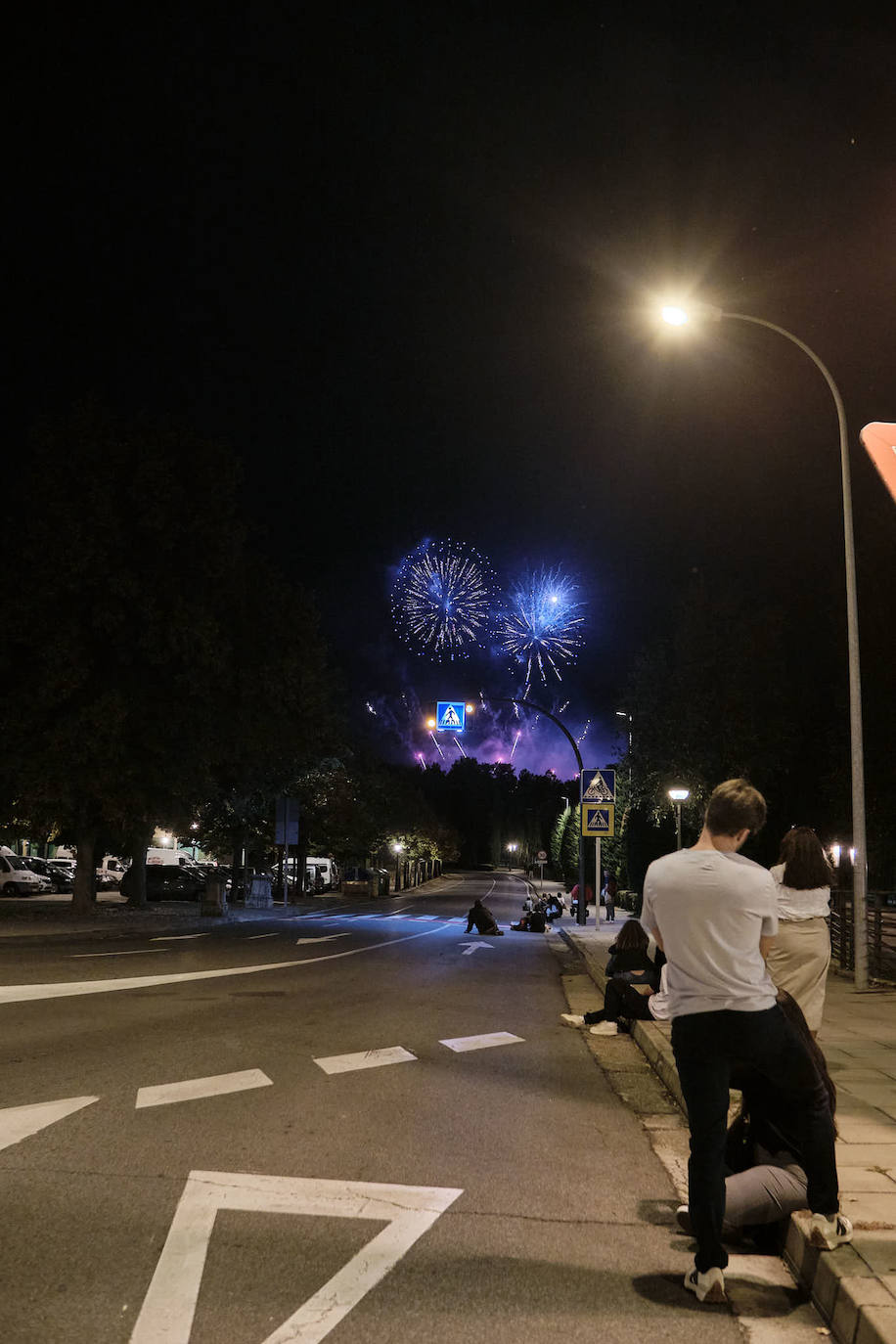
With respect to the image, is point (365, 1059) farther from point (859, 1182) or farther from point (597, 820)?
point (597, 820)

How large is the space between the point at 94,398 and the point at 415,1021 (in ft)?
74.3

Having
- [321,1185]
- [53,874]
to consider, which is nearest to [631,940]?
[321,1185]

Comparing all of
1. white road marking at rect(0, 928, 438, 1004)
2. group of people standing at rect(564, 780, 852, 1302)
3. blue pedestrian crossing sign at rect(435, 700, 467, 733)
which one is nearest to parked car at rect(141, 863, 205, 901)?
blue pedestrian crossing sign at rect(435, 700, 467, 733)

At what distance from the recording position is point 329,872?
68250mm

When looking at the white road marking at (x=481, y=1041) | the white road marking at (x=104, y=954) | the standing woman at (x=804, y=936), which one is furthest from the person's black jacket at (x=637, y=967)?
the white road marking at (x=104, y=954)

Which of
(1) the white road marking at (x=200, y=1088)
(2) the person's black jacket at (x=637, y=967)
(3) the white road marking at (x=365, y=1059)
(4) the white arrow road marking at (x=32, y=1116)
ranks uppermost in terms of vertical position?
(2) the person's black jacket at (x=637, y=967)

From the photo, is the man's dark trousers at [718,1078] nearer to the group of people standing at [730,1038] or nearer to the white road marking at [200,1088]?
the group of people standing at [730,1038]

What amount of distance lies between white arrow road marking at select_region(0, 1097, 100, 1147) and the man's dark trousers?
12.7ft

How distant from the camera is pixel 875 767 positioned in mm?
22000

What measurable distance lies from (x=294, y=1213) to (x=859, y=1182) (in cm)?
272

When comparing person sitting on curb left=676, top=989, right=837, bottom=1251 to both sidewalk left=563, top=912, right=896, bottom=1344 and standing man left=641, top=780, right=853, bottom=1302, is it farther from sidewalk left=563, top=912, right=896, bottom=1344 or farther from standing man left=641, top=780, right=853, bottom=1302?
standing man left=641, top=780, right=853, bottom=1302

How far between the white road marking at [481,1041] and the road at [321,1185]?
5cm

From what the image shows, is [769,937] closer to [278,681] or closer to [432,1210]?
[432,1210]

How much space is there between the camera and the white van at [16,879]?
44.2 metres
